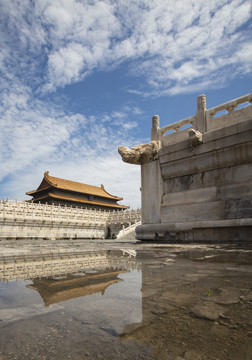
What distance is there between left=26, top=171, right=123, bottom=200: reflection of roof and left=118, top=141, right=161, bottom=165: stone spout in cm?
2643

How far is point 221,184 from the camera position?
5.66 m

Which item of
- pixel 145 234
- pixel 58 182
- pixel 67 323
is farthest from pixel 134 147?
pixel 58 182

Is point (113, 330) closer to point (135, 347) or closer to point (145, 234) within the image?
point (135, 347)

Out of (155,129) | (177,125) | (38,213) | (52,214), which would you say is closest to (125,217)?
(52,214)

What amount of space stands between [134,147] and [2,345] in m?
6.56

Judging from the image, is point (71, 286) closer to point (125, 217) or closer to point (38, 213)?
point (38, 213)

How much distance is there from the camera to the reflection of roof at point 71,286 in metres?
1.44

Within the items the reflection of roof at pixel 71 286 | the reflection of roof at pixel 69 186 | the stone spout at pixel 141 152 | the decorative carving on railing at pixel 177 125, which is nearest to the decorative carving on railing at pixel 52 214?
the reflection of roof at pixel 69 186

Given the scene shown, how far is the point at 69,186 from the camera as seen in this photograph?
35.3m

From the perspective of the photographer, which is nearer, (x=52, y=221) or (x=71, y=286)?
(x=71, y=286)

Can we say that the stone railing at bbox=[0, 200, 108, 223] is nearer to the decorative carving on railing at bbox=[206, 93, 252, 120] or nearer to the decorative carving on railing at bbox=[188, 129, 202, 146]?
the decorative carving on railing at bbox=[188, 129, 202, 146]

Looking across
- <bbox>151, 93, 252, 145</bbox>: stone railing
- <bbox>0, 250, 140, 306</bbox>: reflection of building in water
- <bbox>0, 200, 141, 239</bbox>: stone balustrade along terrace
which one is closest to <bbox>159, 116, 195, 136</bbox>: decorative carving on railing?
<bbox>151, 93, 252, 145</bbox>: stone railing

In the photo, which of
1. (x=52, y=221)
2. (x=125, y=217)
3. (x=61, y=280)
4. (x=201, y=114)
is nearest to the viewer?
(x=61, y=280)

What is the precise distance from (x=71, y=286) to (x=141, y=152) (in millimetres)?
5730
